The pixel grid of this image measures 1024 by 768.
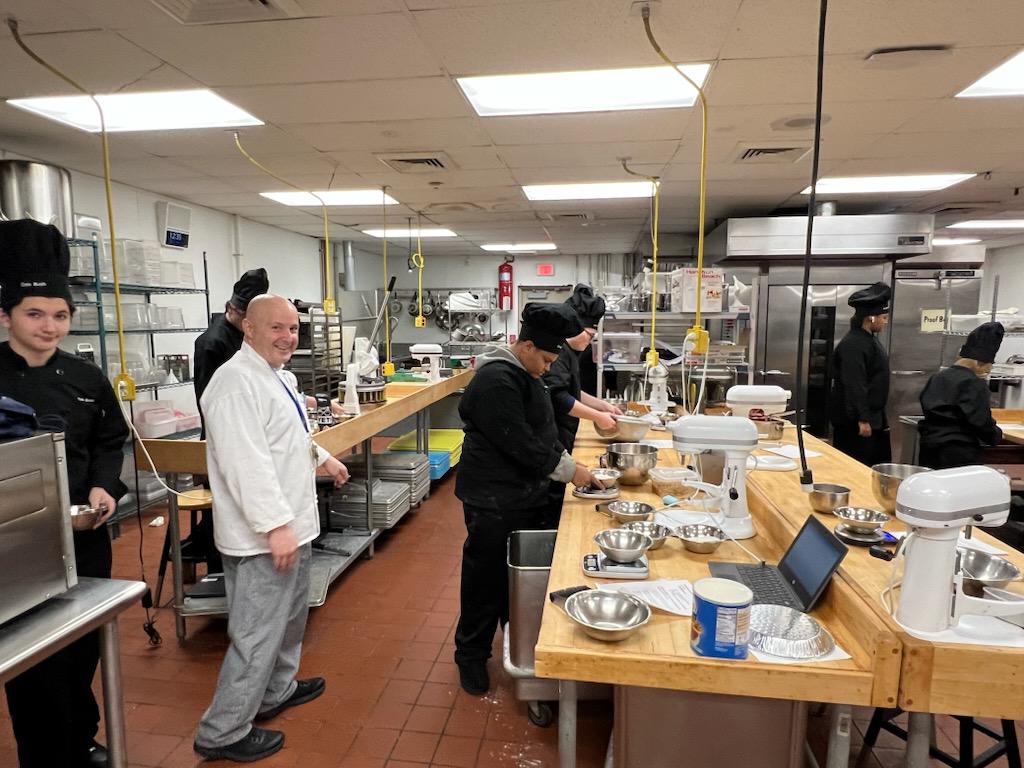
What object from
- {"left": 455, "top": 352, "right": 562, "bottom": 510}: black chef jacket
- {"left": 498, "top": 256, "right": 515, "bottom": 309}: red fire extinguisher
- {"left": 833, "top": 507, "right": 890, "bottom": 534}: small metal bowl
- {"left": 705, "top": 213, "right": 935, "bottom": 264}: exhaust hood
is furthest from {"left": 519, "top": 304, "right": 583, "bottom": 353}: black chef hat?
{"left": 498, "top": 256, "right": 515, "bottom": 309}: red fire extinguisher

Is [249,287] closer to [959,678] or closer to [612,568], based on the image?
[612,568]

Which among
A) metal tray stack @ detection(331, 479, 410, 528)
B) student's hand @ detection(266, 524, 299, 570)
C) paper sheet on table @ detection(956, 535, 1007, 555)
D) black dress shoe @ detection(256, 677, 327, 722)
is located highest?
paper sheet on table @ detection(956, 535, 1007, 555)

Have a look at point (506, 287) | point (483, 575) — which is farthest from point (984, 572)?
point (506, 287)

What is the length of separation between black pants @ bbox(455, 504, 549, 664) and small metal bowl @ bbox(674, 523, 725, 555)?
0.75 metres

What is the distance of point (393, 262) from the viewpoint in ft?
37.5

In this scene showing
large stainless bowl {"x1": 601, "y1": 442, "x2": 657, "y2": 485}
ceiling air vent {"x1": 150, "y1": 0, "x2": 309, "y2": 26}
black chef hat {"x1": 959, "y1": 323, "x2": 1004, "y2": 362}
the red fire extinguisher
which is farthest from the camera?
the red fire extinguisher

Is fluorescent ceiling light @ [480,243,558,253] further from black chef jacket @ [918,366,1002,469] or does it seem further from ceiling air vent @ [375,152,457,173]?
black chef jacket @ [918,366,1002,469]

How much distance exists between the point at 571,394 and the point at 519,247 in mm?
6857

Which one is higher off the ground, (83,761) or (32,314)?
(32,314)

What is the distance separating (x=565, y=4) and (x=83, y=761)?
3142mm

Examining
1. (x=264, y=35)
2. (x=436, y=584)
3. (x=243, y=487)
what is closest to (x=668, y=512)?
(x=243, y=487)

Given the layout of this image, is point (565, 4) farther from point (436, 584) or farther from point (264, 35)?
point (436, 584)

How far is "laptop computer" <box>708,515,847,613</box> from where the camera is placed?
1.52m

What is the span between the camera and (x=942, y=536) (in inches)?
48.2
